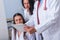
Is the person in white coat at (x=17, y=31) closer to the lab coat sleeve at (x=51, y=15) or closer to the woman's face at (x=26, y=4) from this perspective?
the woman's face at (x=26, y=4)

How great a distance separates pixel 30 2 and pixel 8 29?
288 millimetres

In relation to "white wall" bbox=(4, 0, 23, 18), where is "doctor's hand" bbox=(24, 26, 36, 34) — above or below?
below

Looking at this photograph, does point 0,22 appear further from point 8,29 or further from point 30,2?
point 30,2

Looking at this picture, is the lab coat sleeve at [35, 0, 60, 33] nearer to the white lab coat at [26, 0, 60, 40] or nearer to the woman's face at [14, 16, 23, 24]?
the white lab coat at [26, 0, 60, 40]

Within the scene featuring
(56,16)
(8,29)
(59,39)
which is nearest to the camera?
(56,16)

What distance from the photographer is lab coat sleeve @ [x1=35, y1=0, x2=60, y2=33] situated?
0.99 m

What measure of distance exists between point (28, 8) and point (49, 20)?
0.25 meters

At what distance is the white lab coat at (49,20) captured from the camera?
100 cm

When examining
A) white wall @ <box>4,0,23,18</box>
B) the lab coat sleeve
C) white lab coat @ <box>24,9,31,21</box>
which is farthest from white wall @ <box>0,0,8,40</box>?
the lab coat sleeve

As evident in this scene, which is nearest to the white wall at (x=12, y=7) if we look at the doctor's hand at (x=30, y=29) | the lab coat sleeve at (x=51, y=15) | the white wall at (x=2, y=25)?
the white wall at (x=2, y=25)

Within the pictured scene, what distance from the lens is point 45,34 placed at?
112 cm

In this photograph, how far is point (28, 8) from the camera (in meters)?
1.19

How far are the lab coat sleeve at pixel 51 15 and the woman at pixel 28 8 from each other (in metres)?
0.18

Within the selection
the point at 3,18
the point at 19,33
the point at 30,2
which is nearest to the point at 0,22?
the point at 3,18
